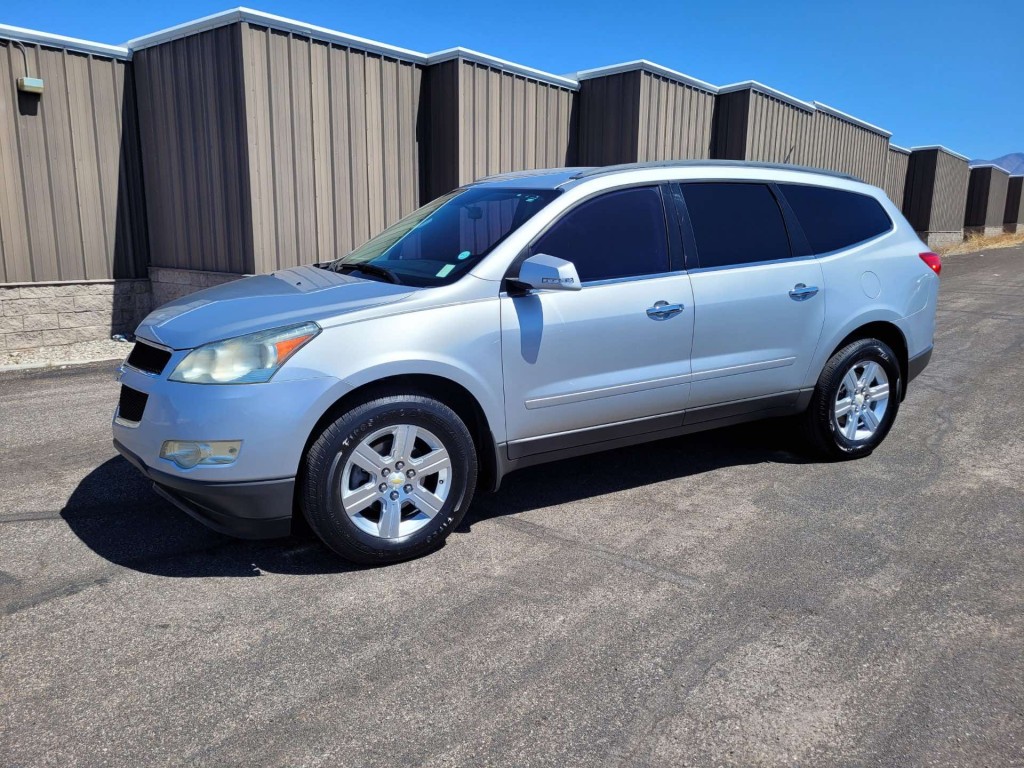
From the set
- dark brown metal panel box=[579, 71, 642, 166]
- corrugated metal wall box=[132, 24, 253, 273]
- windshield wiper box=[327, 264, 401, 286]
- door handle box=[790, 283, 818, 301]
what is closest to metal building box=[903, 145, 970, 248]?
dark brown metal panel box=[579, 71, 642, 166]

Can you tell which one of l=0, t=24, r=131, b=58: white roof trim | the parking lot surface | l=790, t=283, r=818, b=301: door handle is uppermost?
l=0, t=24, r=131, b=58: white roof trim

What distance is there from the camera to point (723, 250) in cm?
485

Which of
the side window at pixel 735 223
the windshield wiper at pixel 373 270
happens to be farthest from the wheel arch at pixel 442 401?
the side window at pixel 735 223

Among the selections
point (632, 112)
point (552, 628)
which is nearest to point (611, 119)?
point (632, 112)

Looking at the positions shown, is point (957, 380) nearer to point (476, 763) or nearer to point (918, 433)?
point (918, 433)

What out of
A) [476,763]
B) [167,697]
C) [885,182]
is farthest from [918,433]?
[885,182]

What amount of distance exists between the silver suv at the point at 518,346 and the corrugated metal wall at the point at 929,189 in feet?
82.7

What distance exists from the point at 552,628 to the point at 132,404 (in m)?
2.22

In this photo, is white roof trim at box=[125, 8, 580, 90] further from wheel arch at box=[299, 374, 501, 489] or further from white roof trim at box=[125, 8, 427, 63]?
wheel arch at box=[299, 374, 501, 489]

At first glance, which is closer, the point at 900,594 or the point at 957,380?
the point at 900,594

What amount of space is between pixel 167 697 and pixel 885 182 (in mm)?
26344

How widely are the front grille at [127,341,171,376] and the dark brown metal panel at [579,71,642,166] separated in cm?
1030

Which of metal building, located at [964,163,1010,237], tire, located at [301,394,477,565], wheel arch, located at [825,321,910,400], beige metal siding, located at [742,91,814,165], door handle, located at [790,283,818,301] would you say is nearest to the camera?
tire, located at [301,394,477,565]

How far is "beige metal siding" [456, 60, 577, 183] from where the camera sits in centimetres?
1138
